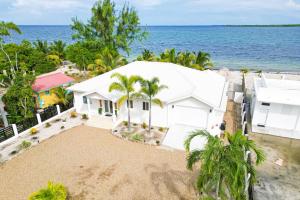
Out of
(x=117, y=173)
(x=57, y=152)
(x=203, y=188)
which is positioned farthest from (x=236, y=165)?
(x=57, y=152)

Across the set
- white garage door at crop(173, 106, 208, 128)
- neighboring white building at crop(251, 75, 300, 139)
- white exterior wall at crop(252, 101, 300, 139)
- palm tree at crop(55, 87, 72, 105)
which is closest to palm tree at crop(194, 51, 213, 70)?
neighboring white building at crop(251, 75, 300, 139)

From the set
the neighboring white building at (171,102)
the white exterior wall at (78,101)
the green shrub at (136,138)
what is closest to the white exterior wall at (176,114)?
the neighboring white building at (171,102)

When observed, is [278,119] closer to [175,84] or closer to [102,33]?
[175,84]

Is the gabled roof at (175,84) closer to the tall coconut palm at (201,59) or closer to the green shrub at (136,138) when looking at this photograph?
the green shrub at (136,138)

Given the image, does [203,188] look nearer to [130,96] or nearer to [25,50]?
[130,96]

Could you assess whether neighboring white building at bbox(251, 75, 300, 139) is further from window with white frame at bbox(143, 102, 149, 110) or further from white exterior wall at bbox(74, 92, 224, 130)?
window with white frame at bbox(143, 102, 149, 110)
